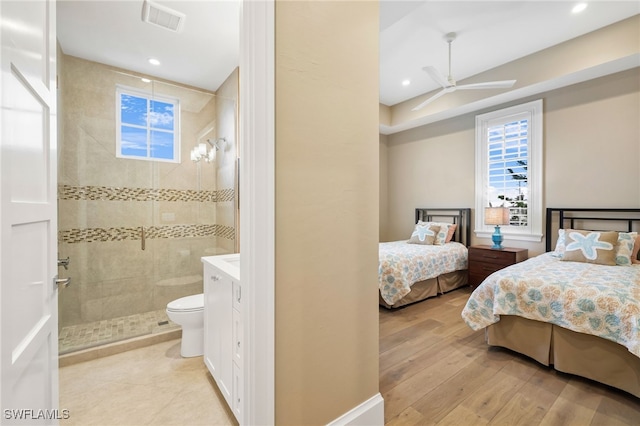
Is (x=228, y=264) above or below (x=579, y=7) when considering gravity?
below

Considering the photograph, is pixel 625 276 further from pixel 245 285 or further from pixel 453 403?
pixel 245 285

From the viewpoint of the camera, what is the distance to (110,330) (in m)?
2.77

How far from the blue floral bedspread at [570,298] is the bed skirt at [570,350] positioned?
10cm

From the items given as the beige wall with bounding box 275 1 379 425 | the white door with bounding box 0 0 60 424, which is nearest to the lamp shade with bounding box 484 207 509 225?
the beige wall with bounding box 275 1 379 425

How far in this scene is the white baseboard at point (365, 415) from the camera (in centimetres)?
139

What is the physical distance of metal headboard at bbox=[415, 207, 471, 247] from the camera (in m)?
4.57

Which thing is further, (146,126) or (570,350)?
(146,126)

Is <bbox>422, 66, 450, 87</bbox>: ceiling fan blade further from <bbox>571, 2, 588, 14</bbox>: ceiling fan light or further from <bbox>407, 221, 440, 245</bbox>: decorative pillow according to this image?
<bbox>407, 221, 440, 245</bbox>: decorative pillow

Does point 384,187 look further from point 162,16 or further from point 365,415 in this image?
point 365,415

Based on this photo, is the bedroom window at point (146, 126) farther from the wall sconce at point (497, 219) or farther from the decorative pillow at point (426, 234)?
the wall sconce at point (497, 219)

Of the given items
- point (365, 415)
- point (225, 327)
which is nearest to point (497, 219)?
point (365, 415)

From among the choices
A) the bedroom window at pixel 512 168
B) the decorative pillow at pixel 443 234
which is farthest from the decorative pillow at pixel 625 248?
the decorative pillow at pixel 443 234

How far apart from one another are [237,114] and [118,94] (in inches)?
55.8

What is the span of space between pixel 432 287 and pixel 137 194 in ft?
12.8
